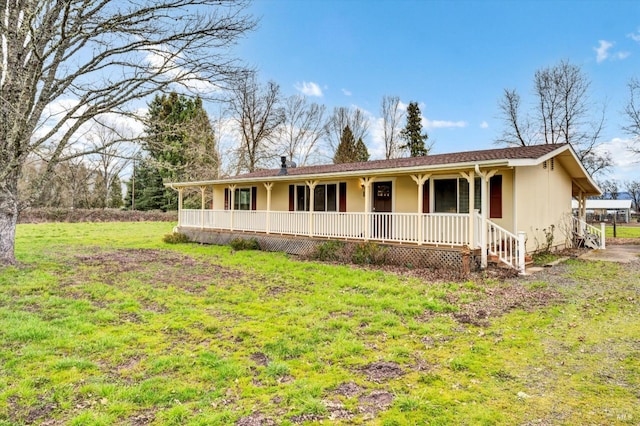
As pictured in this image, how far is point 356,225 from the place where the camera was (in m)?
11.8

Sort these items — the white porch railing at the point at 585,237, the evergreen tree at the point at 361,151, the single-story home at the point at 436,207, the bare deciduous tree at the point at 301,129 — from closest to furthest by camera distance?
the single-story home at the point at 436,207 < the white porch railing at the point at 585,237 < the bare deciduous tree at the point at 301,129 < the evergreen tree at the point at 361,151

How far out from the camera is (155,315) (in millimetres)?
5855

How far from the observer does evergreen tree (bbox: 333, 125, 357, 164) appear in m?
38.0

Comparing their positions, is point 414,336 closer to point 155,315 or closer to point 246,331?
point 246,331

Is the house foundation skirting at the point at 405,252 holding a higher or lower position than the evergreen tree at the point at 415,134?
lower

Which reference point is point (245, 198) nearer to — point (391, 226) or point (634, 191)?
point (391, 226)

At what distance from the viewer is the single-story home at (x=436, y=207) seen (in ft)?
31.3

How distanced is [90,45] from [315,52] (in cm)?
1662

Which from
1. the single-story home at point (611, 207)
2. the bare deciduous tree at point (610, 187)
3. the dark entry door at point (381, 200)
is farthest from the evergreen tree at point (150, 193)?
the bare deciduous tree at point (610, 187)

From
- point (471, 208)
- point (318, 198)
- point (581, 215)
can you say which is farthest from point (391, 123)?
point (471, 208)

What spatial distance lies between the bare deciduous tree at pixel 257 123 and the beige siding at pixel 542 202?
22.4 m

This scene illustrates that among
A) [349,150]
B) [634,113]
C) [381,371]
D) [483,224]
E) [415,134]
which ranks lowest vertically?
[381,371]

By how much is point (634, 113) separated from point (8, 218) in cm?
2825

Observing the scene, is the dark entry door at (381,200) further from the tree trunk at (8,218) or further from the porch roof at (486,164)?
the tree trunk at (8,218)
